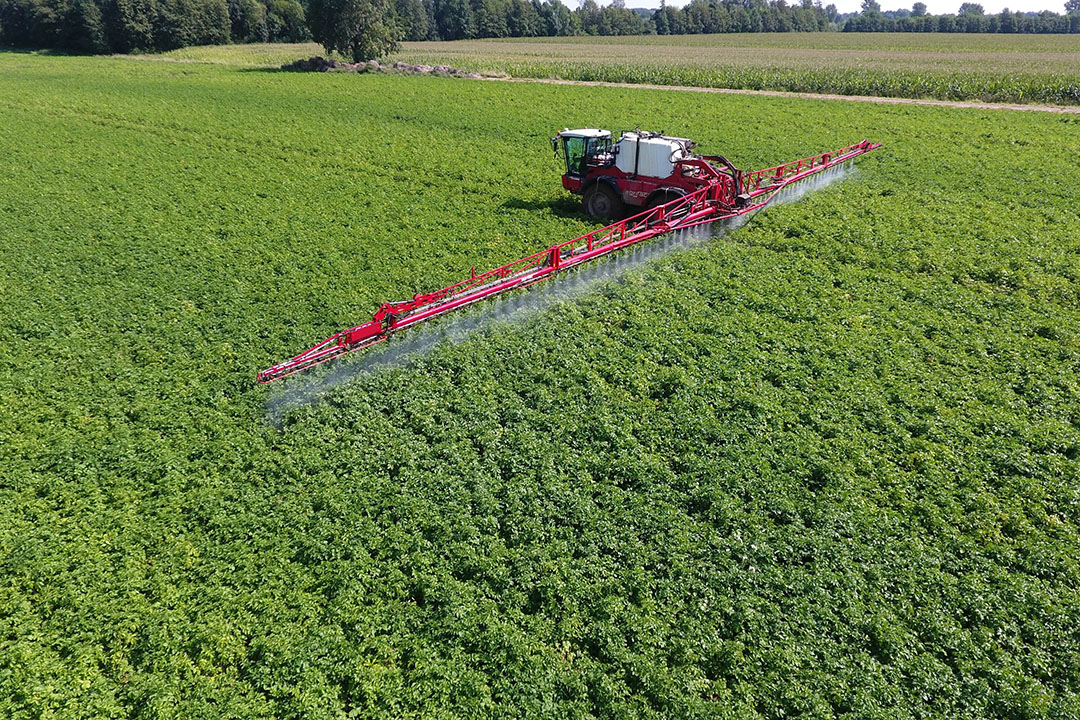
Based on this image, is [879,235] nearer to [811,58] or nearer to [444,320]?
[444,320]

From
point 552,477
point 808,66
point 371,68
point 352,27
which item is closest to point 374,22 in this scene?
A: point 352,27

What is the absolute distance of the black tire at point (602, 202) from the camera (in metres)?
20.2

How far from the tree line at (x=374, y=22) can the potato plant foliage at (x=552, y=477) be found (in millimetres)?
48601

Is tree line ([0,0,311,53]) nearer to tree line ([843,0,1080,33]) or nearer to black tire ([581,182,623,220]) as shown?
black tire ([581,182,623,220])

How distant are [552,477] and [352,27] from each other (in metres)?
62.6

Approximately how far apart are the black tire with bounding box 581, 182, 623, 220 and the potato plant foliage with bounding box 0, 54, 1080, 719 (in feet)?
1.91

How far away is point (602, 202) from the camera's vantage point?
20531 mm

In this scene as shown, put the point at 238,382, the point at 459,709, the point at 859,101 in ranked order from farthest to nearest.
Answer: the point at 859,101, the point at 238,382, the point at 459,709

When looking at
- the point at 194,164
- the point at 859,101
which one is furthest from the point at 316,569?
the point at 859,101

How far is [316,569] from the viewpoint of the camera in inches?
330

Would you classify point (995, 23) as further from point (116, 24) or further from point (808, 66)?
point (116, 24)

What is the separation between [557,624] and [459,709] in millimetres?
1483

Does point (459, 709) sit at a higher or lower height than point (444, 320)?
lower

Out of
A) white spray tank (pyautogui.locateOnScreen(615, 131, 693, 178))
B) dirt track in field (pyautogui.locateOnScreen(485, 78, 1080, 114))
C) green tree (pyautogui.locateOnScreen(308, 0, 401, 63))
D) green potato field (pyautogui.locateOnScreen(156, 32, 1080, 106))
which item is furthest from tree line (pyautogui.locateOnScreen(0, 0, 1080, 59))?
white spray tank (pyautogui.locateOnScreen(615, 131, 693, 178))
